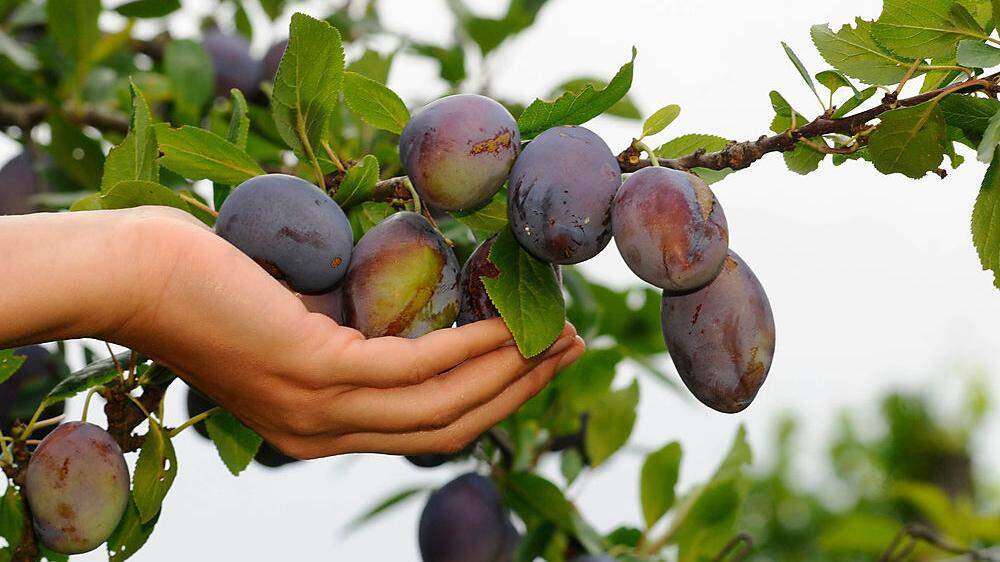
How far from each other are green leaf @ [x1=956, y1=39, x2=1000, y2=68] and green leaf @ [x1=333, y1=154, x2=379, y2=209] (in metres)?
0.43

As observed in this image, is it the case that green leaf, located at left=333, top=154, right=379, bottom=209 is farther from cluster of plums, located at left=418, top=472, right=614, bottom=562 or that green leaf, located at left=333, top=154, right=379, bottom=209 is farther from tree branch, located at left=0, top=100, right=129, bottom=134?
tree branch, located at left=0, top=100, right=129, bottom=134

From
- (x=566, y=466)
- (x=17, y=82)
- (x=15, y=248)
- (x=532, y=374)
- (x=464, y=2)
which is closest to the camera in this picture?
(x=15, y=248)

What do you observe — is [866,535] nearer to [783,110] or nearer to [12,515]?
[783,110]

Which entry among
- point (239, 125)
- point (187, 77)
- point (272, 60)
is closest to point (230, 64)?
point (272, 60)

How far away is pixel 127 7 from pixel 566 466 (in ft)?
3.12

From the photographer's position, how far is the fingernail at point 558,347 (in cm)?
83

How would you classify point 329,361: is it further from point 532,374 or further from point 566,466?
point 566,466

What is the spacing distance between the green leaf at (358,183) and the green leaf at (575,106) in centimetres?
12

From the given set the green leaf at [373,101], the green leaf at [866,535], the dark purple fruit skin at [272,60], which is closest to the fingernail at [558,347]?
the green leaf at [373,101]

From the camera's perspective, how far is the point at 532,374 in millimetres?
850

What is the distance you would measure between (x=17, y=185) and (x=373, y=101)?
929mm

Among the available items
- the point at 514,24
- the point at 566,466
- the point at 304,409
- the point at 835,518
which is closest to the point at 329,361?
the point at 304,409

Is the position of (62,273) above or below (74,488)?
above

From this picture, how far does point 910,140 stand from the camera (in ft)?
2.40
